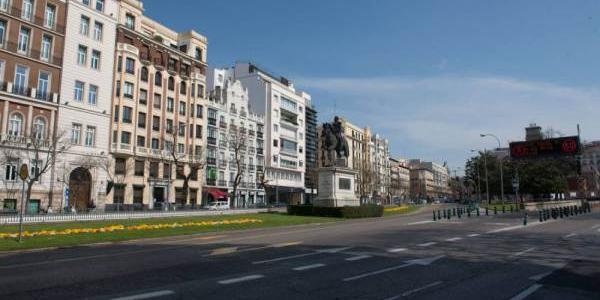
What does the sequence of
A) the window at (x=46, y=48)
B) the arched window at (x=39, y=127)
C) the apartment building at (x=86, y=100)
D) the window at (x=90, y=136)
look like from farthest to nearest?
1. the window at (x=90, y=136)
2. the apartment building at (x=86, y=100)
3. the window at (x=46, y=48)
4. the arched window at (x=39, y=127)

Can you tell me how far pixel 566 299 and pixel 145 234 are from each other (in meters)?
18.6

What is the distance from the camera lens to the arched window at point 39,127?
44875 mm

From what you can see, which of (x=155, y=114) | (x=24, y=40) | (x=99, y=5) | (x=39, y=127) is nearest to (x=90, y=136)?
(x=39, y=127)

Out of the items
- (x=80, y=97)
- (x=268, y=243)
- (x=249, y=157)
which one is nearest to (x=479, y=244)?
(x=268, y=243)

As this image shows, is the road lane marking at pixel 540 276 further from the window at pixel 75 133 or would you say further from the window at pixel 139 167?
the window at pixel 139 167

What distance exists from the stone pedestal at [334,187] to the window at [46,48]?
3272 centimetres

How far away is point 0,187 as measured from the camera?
42.4 metres

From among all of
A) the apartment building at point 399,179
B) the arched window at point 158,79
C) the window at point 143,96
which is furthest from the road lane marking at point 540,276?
the apartment building at point 399,179

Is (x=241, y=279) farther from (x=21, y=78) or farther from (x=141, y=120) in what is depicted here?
(x=141, y=120)

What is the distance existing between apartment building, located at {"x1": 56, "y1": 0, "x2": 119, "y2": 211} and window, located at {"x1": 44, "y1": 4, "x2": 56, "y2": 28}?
61.3 inches

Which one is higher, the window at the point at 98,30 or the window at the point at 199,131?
the window at the point at 98,30

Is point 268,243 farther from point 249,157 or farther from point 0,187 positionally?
point 249,157

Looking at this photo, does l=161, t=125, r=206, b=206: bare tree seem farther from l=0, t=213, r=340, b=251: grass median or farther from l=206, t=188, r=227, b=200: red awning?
l=0, t=213, r=340, b=251: grass median

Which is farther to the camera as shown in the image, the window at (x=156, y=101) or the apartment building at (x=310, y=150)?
the apartment building at (x=310, y=150)
